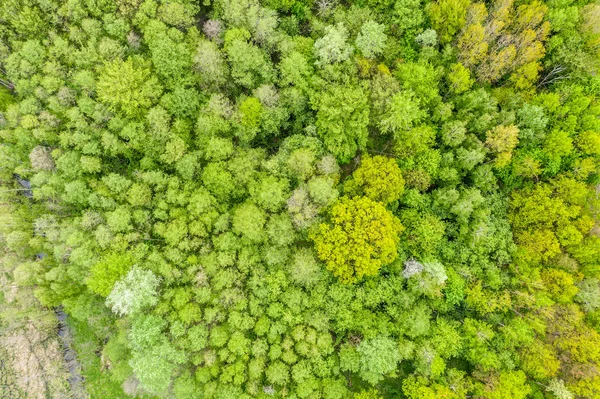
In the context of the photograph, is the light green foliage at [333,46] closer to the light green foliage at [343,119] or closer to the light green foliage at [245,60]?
the light green foliage at [343,119]

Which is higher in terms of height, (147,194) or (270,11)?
(270,11)

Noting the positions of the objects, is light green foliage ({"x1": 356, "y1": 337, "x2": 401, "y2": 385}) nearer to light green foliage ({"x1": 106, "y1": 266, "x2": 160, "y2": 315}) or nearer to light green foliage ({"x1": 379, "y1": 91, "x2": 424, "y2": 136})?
light green foliage ({"x1": 379, "y1": 91, "x2": 424, "y2": 136})

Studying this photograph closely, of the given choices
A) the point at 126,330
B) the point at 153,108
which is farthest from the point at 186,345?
the point at 153,108

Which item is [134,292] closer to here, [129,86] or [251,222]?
[251,222]

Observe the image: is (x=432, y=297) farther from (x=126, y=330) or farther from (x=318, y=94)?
(x=126, y=330)

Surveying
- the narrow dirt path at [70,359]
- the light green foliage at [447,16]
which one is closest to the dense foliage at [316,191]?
the light green foliage at [447,16]
